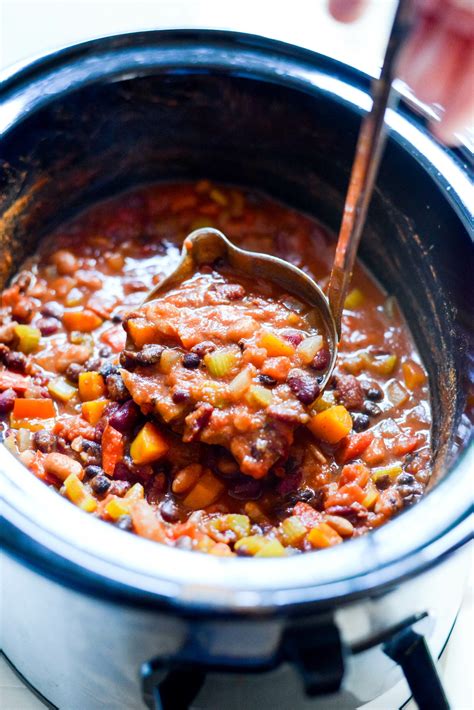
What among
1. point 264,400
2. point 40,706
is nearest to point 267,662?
point 264,400

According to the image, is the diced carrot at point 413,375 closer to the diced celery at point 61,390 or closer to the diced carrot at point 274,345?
the diced carrot at point 274,345

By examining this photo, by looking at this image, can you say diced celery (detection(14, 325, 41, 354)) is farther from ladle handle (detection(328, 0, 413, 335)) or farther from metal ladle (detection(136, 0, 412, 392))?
ladle handle (detection(328, 0, 413, 335))

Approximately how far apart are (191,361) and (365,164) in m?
0.82

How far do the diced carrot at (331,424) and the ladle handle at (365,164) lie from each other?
29cm

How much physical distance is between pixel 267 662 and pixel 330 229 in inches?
79.1

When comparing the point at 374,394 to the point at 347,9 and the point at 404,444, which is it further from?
the point at 347,9

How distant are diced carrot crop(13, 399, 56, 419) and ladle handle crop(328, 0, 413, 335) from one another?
1053mm

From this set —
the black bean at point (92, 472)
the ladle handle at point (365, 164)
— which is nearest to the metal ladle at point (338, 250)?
the ladle handle at point (365, 164)

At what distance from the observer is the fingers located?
246 centimetres

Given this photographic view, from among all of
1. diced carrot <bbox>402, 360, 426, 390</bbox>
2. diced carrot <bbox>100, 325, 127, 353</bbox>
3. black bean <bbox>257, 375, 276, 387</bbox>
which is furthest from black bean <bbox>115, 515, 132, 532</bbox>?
diced carrot <bbox>402, 360, 426, 390</bbox>

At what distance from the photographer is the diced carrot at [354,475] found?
2482 millimetres

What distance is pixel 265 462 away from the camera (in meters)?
2.30

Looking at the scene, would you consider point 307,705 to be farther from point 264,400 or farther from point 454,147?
point 454,147

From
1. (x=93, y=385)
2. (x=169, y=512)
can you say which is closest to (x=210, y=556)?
(x=169, y=512)
